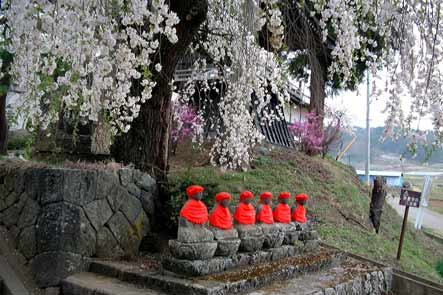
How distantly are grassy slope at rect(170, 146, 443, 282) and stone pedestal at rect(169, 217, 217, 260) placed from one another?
2798 millimetres

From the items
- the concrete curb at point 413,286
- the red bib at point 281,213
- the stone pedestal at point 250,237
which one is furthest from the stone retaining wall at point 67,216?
the concrete curb at point 413,286

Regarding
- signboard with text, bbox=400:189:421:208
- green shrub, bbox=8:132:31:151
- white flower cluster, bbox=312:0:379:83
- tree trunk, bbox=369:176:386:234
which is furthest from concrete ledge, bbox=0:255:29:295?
tree trunk, bbox=369:176:386:234

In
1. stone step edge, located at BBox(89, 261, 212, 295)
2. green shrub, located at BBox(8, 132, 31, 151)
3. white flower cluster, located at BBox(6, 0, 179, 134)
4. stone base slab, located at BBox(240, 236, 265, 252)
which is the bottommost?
stone step edge, located at BBox(89, 261, 212, 295)

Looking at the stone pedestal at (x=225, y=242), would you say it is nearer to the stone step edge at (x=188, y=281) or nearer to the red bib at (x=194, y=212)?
the red bib at (x=194, y=212)

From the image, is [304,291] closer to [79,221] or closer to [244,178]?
[79,221]

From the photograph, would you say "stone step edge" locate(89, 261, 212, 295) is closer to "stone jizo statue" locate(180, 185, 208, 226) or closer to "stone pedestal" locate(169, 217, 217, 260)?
"stone pedestal" locate(169, 217, 217, 260)

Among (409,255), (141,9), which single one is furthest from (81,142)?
(409,255)

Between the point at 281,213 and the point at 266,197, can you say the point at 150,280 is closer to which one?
the point at 266,197

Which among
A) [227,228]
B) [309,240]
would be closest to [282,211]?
[309,240]

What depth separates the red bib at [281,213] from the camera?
5.25 metres

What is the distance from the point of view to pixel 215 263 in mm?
3984

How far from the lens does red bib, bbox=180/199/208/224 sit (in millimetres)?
3961

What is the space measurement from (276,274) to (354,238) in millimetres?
4610

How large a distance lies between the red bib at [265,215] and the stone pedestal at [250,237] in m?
0.23
